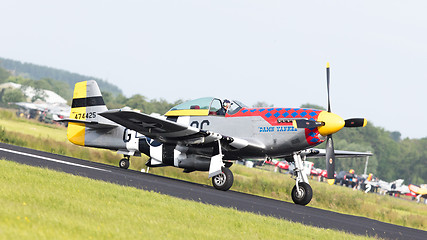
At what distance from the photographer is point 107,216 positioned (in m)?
7.18

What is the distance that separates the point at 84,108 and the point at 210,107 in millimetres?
6346

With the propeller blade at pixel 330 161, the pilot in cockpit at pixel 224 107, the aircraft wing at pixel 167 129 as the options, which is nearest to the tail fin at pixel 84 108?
the aircraft wing at pixel 167 129

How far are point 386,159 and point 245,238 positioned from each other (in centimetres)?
12224

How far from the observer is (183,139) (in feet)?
54.2

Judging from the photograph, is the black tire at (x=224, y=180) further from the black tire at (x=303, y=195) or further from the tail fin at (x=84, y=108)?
the tail fin at (x=84, y=108)

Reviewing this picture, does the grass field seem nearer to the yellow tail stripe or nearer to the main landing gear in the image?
the yellow tail stripe

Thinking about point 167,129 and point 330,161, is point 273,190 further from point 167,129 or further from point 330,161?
point 167,129

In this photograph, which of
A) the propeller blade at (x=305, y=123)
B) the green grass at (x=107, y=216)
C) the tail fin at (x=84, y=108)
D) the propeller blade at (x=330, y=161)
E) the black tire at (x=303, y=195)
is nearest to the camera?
the green grass at (x=107, y=216)

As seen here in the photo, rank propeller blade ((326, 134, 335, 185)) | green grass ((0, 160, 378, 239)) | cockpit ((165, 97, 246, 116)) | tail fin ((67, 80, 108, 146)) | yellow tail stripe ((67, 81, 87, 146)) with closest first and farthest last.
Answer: green grass ((0, 160, 378, 239)) → propeller blade ((326, 134, 335, 185)) → cockpit ((165, 97, 246, 116)) → tail fin ((67, 80, 108, 146)) → yellow tail stripe ((67, 81, 87, 146))

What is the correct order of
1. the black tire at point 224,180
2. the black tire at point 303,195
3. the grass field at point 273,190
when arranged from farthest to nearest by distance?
the grass field at point 273,190, the black tire at point 224,180, the black tire at point 303,195

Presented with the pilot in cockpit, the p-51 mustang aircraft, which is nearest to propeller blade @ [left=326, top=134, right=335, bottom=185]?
the p-51 mustang aircraft

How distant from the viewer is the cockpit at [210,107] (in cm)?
1708

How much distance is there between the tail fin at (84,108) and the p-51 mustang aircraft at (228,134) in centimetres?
308

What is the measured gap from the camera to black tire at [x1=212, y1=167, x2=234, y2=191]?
51.4 ft
